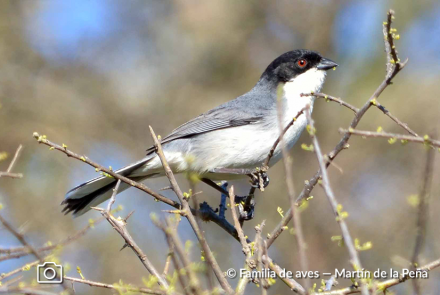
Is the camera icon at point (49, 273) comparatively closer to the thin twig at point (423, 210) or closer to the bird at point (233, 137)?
the thin twig at point (423, 210)

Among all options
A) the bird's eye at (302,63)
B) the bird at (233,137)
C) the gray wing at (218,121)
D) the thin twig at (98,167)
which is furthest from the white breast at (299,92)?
the thin twig at (98,167)

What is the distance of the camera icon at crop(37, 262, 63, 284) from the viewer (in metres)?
2.52

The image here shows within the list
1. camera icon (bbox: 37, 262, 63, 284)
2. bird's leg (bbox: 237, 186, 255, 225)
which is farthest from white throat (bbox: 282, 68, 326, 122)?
camera icon (bbox: 37, 262, 63, 284)

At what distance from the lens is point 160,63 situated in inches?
458

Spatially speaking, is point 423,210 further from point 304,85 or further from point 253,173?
point 304,85

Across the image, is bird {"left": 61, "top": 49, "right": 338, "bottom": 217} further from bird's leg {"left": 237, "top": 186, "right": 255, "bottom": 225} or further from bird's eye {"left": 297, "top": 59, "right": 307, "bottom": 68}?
bird's leg {"left": 237, "top": 186, "right": 255, "bottom": 225}

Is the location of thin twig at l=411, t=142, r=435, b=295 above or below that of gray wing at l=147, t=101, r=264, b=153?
below

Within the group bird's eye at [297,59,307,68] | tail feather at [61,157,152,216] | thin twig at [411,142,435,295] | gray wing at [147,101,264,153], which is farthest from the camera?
bird's eye at [297,59,307,68]

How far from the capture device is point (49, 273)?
280 centimetres

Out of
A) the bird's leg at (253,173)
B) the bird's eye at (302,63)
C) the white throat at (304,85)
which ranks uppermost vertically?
the bird's eye at (302,63)

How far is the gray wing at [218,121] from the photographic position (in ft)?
18.0

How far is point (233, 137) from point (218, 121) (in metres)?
0.40

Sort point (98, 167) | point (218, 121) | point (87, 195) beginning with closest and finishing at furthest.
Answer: point (98, 167) < point (87, 195) < point (218, 121)

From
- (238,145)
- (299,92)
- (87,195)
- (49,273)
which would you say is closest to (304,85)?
(299,92)
